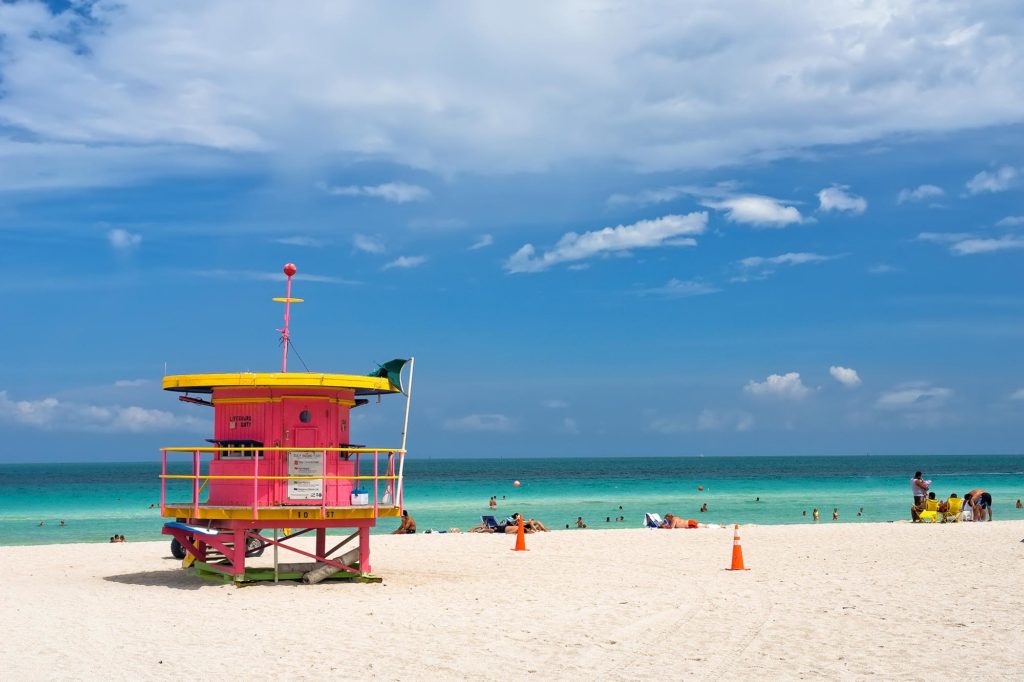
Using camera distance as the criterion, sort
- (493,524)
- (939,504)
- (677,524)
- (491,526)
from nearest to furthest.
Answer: (491,526) → (493,524) → (939,504) → (677,524)

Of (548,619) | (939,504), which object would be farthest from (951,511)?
(548,619)

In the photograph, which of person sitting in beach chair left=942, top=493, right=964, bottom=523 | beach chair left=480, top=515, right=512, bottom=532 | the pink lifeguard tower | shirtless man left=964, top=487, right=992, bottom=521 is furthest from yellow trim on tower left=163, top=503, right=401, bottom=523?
shirtless man left=964, top=487, right=992, bottom=521

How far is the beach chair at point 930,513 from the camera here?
116 ft

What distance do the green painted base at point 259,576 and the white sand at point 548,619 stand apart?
0.94 feet

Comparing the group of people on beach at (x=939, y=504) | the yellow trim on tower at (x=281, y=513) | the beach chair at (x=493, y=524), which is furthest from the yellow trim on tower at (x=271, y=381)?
the group of people on beach at (x=939, y=504)

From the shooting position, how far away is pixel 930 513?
116ft

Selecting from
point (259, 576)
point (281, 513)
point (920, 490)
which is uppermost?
point (281, 513)

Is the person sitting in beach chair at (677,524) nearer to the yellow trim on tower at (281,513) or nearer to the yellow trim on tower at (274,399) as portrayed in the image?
the yellow trim on tower at (281,513)

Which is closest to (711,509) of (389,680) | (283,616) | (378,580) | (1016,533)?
(1016,533)

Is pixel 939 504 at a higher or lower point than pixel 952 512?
higher

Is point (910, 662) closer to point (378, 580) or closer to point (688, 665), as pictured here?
point (688, 665)

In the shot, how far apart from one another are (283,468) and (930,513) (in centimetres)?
2439

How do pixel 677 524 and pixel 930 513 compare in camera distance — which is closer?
pixel 930 513

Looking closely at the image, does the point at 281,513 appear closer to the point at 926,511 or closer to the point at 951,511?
the point at 926,511
